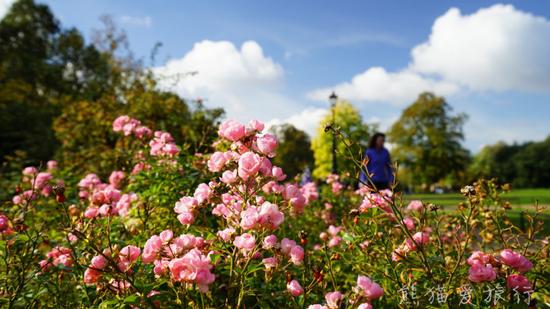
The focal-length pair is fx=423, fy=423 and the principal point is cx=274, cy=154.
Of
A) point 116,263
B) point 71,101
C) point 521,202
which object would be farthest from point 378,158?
point 71,101

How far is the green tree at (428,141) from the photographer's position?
3541 cm

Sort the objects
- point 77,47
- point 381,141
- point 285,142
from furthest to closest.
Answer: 1. point 285,142
2. point 77,47
3. point 381,141

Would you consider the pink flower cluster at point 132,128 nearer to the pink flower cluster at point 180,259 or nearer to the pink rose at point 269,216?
the pink flower cluster at point 180,259

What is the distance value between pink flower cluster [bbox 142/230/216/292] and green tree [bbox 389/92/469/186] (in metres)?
Answer: 34.3

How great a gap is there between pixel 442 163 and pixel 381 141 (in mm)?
30811

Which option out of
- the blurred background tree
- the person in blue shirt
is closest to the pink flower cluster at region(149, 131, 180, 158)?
the blurred background tree

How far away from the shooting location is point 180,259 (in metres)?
1.54

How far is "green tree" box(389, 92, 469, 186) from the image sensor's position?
3541 centimetres

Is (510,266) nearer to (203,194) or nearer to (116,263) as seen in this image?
(203,194)

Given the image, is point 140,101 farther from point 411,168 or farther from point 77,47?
point 411,168

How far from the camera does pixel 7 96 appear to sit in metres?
22.6

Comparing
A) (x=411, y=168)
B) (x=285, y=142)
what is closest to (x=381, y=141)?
(x=411, y=168)

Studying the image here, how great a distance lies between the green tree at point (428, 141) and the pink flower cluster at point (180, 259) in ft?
113

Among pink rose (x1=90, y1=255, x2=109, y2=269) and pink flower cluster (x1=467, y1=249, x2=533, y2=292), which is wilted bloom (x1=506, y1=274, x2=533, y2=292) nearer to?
pink flower cluster (x1=467, y1=249, x2=533, y2=292)
